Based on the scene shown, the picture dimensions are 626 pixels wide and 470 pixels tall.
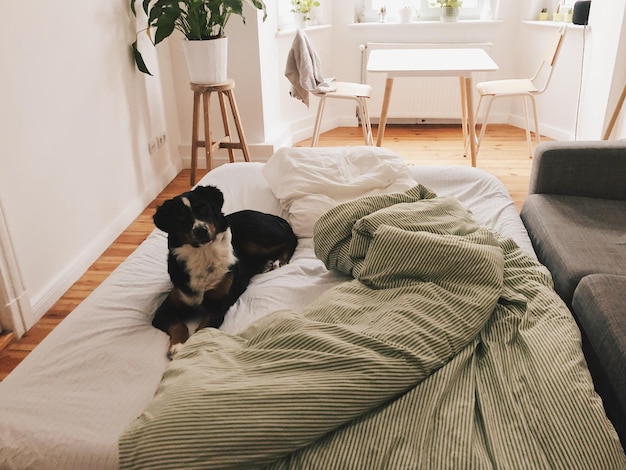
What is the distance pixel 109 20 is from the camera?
2889 mm

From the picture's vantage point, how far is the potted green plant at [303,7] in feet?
14.2

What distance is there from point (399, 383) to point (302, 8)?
12.6ft

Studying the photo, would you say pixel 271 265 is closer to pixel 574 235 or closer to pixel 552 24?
pixel 574 235

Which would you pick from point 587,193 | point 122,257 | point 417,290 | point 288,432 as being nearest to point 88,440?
point 288,432

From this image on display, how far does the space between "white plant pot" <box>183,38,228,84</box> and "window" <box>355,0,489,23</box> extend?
6.43 feet

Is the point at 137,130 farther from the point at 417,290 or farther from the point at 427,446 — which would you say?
the point at 427,446

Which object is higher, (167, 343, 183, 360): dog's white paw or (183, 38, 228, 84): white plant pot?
(183, 38, 228, 84): white plant pot

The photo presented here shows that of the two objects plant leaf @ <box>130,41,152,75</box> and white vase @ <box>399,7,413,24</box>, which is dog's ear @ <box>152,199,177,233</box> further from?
white vase @ <box>399,7,413,24</box>

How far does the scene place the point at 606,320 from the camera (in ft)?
4.70

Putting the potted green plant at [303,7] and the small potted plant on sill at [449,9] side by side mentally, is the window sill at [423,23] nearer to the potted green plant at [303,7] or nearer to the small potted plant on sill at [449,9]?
the small potted plant on sill at [449,9]

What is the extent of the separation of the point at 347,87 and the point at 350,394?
311cm

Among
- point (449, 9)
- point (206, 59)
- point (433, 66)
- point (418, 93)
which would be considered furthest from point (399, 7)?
point (206, 59)

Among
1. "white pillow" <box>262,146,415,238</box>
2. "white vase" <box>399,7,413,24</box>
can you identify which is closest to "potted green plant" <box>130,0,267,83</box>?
"white pillow" <box>262,146,415,238</box>

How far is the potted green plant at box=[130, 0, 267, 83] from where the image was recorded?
3.04m
